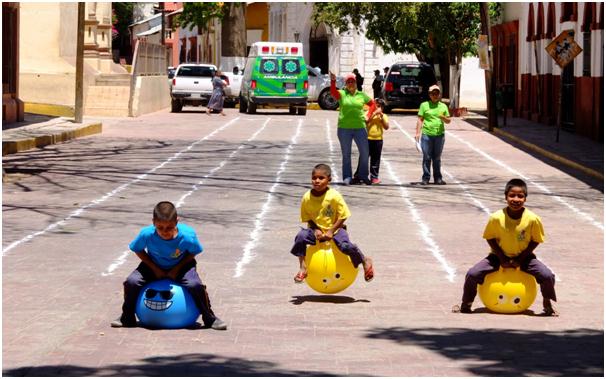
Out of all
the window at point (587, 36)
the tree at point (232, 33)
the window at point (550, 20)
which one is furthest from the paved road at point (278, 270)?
the tree at point (232, 33)

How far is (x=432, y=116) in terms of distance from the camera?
23375 mm

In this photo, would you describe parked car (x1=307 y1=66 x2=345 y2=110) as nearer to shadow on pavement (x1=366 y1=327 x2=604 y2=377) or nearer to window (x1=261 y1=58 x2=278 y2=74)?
window (x1=261 y1=58 x2=278 y2=74)

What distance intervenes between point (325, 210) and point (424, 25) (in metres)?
42.5

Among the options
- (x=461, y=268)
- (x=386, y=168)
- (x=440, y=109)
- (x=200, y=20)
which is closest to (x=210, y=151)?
(x=386, y=168)

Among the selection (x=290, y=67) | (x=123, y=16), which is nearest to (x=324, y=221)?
(x=290, y=67)

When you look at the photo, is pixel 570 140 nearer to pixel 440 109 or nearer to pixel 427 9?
pixel 440 109

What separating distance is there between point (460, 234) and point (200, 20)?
54.3 metres

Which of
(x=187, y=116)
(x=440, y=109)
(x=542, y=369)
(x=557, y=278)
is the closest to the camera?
(x=542, y=369)

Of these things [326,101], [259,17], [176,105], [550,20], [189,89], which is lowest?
[176,105]

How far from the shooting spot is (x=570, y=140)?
1391 inches

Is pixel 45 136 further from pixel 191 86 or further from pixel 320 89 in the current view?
pixel 320 89

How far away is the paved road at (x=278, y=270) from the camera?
8.95 metres

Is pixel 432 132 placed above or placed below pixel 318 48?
below

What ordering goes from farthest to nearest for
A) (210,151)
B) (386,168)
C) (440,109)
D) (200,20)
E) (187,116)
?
(200,20) < (187,116) < (210,151) < (386,168) < (440,109)
